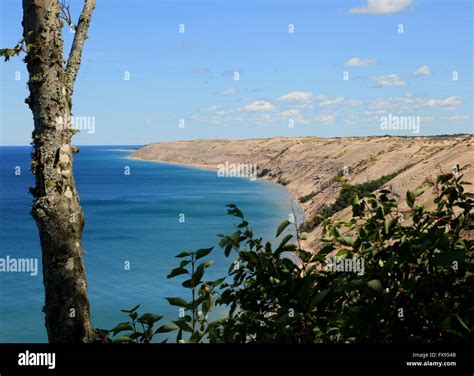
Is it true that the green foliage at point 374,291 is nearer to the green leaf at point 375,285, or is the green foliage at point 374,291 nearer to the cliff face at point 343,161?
the green leaf at point 375,285

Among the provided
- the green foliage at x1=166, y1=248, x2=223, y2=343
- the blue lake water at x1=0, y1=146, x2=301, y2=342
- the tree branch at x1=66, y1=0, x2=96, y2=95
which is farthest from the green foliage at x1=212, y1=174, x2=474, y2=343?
the blue lake water at x1=0, y1=146, x2=301, y2=342

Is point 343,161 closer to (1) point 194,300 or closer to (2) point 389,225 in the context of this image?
(2) point 389,225

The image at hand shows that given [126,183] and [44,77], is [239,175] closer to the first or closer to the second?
[126,183]

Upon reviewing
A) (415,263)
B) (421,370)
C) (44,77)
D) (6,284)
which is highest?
(44,77)

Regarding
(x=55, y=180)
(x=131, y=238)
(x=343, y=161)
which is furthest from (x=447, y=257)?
(x=343, y=161)

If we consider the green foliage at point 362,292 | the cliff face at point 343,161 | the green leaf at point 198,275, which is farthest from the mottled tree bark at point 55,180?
the cliff face at point 343,161

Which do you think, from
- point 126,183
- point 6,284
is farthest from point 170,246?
point 126,183

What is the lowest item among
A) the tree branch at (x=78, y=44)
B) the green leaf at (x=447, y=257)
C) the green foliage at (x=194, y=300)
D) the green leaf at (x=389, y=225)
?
the green foliage at (x=194, y=300)
